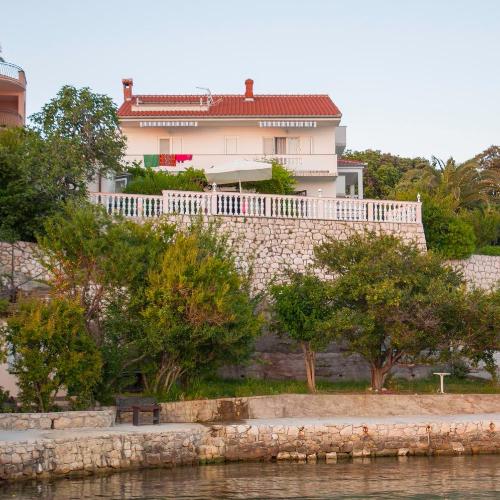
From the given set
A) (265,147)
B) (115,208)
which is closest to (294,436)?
(115,208)

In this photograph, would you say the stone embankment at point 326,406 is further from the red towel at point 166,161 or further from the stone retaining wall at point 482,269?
the red towel at point 166,161

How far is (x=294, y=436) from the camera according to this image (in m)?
22.5

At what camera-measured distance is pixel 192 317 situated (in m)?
24.0

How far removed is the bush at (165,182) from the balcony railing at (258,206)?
3115 millimetres

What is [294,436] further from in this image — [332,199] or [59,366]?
[332,199]

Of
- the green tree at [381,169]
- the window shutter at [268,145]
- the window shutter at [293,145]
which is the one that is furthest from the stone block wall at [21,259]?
the green tree at [381,169]

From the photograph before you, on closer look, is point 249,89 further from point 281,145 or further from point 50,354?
point 50,354

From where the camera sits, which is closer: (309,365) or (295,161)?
(309,365)

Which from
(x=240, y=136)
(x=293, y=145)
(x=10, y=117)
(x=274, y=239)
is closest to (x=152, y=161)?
(x=240, y=136)

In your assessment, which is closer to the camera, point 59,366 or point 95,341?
point 59,366

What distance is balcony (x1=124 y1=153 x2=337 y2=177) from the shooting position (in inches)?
1585

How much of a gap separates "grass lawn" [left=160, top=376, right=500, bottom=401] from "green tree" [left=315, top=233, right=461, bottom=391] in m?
0.83

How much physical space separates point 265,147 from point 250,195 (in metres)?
10.6

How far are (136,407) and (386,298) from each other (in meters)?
7.14
